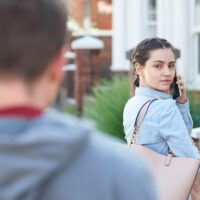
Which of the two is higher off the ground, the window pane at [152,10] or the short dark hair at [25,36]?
the window pane at [152,10]

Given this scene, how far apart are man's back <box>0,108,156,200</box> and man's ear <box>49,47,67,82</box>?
87 mm

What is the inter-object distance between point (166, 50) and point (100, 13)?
15.5 meters

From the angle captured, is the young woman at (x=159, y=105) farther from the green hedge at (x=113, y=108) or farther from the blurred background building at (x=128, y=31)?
the blurred background building at (x=128, y=31)

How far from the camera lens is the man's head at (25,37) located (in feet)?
4.98

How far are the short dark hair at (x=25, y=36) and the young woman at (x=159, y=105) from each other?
7.02ft

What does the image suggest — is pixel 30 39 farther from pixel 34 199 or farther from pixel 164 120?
pixel 164 120

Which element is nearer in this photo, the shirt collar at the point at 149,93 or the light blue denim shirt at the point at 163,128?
the light blue denim shirt at the point at 163,128

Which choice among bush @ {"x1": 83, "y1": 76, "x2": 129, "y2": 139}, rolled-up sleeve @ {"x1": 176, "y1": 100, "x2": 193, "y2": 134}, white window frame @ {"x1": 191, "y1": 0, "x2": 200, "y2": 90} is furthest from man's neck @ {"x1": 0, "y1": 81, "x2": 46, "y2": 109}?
white window frame @ {"x1": 191, "y1": 0, "x2": 200, "y2": 90}

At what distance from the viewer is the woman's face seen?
3.91 metres

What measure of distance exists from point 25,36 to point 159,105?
87.0 inches

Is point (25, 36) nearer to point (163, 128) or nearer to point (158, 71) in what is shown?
point (163, 128)

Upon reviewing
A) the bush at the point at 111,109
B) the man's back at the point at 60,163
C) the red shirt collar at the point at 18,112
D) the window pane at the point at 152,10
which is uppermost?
the window pane at the point at 152,10

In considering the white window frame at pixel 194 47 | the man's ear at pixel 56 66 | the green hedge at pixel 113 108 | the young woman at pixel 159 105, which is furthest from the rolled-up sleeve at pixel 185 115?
the white window frame at pixel 194 47

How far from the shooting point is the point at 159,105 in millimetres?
3672
